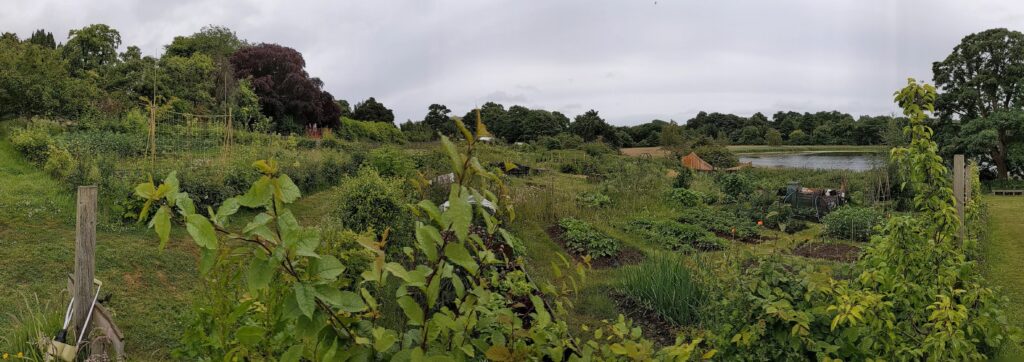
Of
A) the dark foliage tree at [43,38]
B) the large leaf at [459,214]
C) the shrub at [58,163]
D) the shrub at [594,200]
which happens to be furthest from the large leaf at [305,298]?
the dark foliage tree at [43,38]

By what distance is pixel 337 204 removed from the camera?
659cm

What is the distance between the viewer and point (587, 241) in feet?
26.0

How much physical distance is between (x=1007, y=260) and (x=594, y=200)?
6046 millimetres

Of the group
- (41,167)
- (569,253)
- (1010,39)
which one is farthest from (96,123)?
(1010,39)

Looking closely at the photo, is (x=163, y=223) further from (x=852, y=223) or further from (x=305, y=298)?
(x=852, y=223)

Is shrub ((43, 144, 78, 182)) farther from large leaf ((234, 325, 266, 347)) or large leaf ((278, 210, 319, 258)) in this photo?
large leaf ((278, 210, 319, 258))

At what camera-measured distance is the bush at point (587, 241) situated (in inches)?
298

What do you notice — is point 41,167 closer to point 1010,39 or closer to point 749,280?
point 749,280

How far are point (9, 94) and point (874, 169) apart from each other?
19767 mm

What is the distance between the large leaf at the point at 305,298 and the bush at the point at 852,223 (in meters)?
9.80

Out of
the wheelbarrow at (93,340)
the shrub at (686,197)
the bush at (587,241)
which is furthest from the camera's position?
the shrub at (686,197)

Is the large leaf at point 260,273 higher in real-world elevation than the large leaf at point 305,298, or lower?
higher

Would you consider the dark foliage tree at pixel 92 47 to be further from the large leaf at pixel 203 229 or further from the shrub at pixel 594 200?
the large leaf at pixel 203 229

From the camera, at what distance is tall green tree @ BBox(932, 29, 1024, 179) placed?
2311cm
